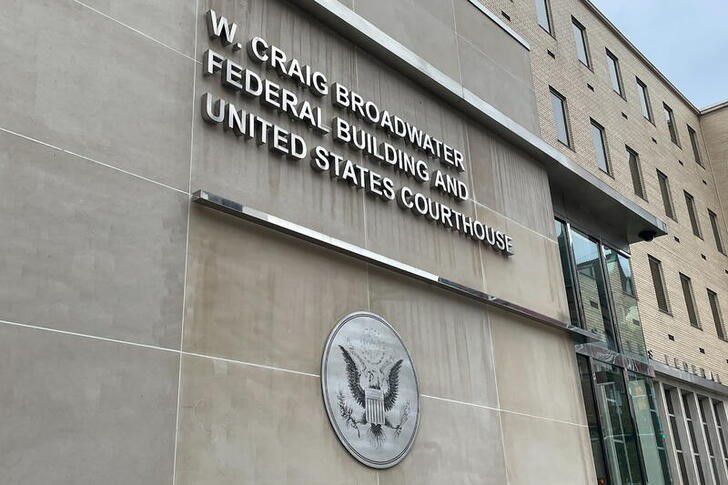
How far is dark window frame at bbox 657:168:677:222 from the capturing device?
25516 millimetres

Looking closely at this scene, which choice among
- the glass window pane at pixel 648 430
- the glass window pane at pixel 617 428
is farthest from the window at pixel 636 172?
the glass window pane at pixel 617 428

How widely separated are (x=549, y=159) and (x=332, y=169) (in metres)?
5.69

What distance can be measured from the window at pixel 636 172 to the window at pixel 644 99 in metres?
3.17

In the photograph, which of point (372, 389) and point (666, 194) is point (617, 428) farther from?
point (666, 194)

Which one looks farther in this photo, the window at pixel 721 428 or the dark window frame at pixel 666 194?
the dark window frame at pixel 666 194

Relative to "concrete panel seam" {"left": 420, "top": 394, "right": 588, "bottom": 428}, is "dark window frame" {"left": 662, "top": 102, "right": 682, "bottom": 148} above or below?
above

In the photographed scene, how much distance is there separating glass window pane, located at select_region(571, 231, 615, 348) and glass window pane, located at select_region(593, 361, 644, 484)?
2.41 ft

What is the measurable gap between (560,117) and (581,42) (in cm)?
470

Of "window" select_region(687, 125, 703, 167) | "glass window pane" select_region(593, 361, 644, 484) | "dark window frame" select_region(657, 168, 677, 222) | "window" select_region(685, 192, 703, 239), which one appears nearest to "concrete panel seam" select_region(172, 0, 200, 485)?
"glass window pane" select_region(593, 361, 644, 484)

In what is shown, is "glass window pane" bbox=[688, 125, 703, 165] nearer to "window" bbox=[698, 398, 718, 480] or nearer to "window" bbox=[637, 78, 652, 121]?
"window" bbox=[637, 78, 652, 121]

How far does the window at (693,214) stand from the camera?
27.4 meters

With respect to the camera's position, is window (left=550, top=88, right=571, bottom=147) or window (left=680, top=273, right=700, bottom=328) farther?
window (left=680, top=273, right=700, bottom=328)

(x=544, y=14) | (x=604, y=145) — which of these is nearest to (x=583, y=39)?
(x=544, y=14)

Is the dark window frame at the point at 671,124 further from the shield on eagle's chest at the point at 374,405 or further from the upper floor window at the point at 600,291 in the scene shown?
the shield on eagle's chest at the point at 374,405
